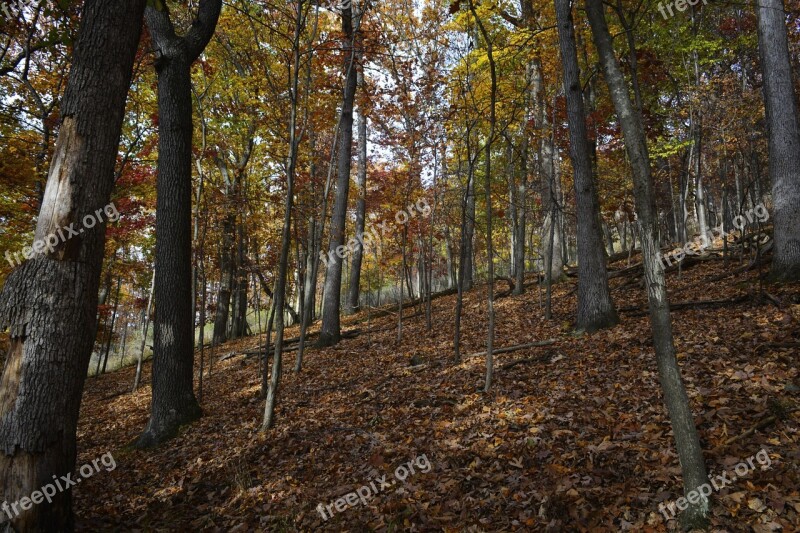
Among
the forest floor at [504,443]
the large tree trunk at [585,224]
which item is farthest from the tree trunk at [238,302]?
the large tree trunk at [585,224]

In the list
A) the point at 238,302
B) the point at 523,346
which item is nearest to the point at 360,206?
the point at 238,302

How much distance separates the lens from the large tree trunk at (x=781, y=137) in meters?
6.50

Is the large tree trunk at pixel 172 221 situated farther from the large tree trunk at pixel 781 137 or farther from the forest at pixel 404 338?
the large tree trunk at pixel 781 137

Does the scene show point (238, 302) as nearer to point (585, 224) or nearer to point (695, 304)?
point (585, 224)

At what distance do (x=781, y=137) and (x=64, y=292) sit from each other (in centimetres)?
1011

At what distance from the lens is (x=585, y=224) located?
743 centimetres

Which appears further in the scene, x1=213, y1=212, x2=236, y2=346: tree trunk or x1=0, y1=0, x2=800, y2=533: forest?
x1=213, y1=212, x2=236, y2=346: tree trunk

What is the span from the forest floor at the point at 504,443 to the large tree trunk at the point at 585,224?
0.45 meters

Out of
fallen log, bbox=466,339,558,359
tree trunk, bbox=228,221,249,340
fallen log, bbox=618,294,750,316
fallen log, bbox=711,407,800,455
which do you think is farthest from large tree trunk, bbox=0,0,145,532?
tree trunk, bbox=228,221,249,340

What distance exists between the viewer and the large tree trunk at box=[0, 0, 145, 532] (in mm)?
2838

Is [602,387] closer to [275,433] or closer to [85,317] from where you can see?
[275,433]

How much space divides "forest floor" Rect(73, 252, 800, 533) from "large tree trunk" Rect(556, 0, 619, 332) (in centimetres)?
45

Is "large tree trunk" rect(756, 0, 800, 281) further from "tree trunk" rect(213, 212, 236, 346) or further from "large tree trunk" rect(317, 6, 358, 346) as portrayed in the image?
"tree trunk" rect(213, 212, 236, 346)

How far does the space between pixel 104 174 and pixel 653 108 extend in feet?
58.2
